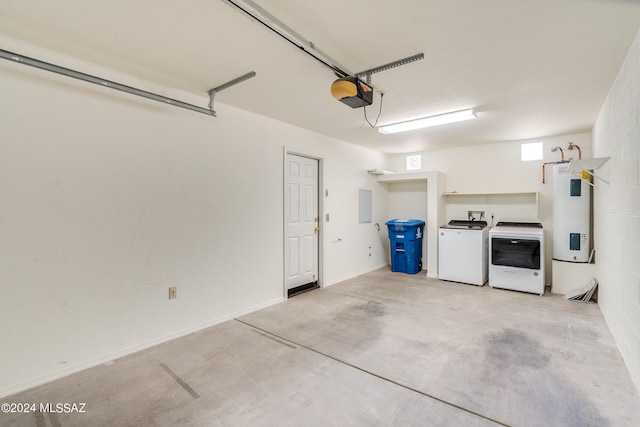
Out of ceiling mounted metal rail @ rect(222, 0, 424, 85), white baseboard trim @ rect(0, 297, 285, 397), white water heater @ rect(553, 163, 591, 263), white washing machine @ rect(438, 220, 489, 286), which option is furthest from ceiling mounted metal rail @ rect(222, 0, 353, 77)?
white water heater @ rect(553, 163, 591, 263)

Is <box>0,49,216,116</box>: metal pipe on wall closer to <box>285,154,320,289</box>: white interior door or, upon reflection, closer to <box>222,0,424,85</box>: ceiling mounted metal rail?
<box>222,0,424,85</box>: ceiling mounted metal rail

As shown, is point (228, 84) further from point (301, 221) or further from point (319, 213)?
point (319, 213)

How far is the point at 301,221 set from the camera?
4.33 meters

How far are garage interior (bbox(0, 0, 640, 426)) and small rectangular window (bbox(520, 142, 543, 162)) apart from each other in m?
1.22

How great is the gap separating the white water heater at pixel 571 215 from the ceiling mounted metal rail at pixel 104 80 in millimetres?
4506

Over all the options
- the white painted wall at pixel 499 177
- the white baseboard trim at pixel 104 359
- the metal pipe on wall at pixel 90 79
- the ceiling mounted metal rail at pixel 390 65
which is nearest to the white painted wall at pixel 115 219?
the white baseboard trim at pixel 104 359

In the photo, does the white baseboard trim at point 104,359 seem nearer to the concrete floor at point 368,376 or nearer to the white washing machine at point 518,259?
the concrete floor at point 368,376

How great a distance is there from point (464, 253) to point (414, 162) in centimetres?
A: 224

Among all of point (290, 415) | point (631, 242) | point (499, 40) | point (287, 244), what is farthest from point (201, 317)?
point (631, 242)

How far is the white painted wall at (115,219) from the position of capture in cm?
205

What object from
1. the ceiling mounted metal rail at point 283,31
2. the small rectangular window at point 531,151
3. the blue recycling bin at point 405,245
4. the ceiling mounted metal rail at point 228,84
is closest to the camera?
the ceiling mounted metal rail at point 283,31

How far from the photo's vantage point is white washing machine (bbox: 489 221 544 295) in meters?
4.18

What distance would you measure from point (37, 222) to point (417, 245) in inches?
209

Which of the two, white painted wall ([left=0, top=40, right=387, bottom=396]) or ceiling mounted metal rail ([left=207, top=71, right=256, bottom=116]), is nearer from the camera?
white painted wall ([left=0, top=40, right=387, bottom=396])
